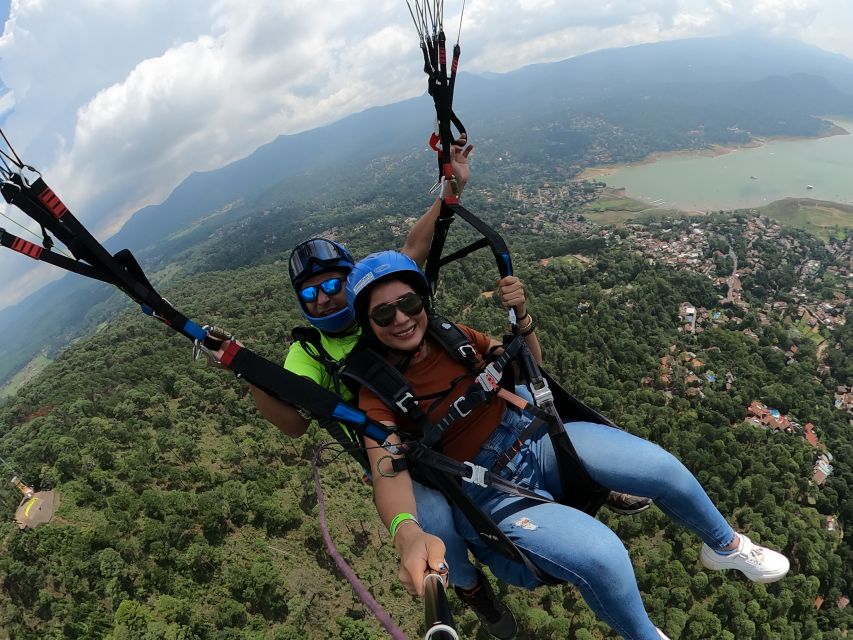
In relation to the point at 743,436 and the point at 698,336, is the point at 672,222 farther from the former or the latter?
the point at 743,436

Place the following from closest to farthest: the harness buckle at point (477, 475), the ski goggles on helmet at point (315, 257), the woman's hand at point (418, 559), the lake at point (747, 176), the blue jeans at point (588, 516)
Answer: the woman's hand at point (418, 559)
the blue jeans at point (588, 516)
the harness buckle at point (477, 475)
the ski goggles on helmet at point (315, 257)
the lake at point (747, 176)

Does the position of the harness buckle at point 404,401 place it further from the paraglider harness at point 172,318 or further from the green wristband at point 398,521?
the green wristband at point 398,521

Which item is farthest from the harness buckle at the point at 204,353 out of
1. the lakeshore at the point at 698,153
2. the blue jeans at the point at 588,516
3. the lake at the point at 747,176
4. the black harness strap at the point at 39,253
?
the lakeshore at the point at 698,153

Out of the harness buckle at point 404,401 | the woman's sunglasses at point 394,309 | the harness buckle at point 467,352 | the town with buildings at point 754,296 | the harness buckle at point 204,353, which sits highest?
the harness buckle at point 204,353

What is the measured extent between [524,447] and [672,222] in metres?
84.3

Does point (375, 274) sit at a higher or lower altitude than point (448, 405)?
higher

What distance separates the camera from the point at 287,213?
16050 cm

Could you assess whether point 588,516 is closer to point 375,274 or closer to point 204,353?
point 375,274

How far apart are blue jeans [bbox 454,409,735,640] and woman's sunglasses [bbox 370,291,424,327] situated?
101cm

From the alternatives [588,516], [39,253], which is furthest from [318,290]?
[588,516]

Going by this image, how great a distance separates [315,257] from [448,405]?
147cm

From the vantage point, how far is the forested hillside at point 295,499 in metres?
16.8

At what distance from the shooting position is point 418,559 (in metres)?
1.77

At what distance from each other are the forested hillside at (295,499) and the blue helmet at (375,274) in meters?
18.2
